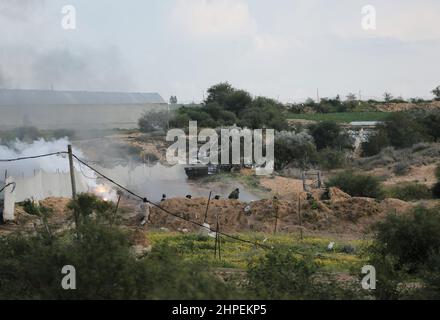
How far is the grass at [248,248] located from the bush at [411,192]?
902 centimetres

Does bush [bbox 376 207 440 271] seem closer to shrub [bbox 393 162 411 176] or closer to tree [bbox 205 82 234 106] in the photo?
shrub [bbox 393 162 411 176]

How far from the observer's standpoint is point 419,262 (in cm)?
1385

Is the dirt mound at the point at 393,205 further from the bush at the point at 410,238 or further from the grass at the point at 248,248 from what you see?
the bush at the point at 410,238

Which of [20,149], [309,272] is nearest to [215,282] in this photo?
[309,272]

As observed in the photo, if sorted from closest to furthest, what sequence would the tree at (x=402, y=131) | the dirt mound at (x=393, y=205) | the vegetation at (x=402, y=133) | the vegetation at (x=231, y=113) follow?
the dirt mound at (x=393, y=205) < the vegetation at (x=402, y=133) < the tree at (x=402, y=131) < the vegetation at (x=231, y=113)

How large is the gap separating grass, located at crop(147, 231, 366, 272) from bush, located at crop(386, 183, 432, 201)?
9.02 meters

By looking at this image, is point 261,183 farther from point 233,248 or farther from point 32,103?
point 32,103

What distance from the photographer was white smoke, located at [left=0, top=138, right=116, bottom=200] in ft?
87.7

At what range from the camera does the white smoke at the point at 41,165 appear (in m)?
26.7

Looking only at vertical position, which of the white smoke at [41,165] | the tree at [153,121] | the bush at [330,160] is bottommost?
the bush at [330,160]

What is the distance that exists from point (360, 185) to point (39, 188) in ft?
46.0

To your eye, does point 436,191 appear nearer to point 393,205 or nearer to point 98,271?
point 393,205

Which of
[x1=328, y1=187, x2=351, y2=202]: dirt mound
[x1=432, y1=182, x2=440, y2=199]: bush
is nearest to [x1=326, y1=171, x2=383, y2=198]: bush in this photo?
[x1=432, y1=182, x2=440, y2=199]: bush

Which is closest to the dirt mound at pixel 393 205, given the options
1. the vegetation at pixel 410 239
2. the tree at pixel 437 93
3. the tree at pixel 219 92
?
the vegetation at pixel 410 239
